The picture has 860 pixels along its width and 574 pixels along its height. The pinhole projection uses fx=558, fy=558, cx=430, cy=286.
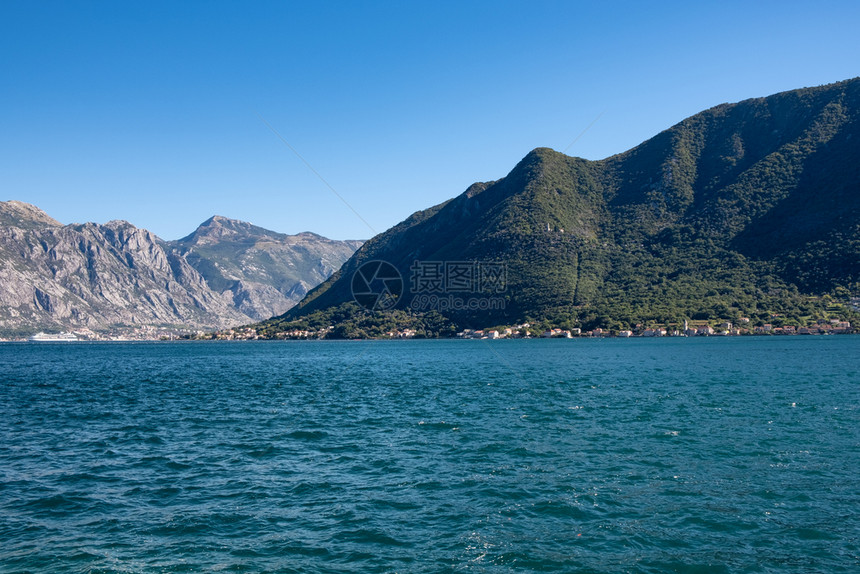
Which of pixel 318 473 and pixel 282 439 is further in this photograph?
pixel 282 439

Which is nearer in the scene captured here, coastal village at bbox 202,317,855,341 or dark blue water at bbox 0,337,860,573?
dark blue water at bbox 0,337,860,573

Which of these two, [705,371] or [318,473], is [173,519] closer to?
[318,473]

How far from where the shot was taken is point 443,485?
1858 centimetres

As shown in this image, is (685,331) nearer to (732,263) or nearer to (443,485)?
(732,263)

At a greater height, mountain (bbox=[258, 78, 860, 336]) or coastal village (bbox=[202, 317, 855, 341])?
mountain (bbox=[258, 78, 860, 336])

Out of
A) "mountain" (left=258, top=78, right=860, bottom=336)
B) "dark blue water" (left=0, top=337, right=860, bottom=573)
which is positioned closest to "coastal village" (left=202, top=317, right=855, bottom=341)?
"mountain" (left=258, top=78, right=860, bottom=336)

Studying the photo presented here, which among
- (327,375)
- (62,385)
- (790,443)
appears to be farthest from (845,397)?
(62,385)

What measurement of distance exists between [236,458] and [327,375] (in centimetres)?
4312

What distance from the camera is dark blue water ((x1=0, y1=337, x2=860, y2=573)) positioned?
1320 cm

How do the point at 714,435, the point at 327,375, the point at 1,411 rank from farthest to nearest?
the point at 327,375 → the point at 1,411 → the point at 714,435

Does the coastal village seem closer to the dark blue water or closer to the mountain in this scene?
the mountain

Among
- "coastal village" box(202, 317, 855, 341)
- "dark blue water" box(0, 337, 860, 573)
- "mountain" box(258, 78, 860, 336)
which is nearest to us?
"dark blue water" box(0, 337, 860, 573)

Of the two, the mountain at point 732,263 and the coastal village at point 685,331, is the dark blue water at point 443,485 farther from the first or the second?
the mountain at point 732,263

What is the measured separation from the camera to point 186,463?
22.2 meters
